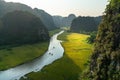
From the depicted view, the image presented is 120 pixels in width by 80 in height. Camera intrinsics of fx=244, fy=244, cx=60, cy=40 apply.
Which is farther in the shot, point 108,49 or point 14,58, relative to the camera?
point 14,58

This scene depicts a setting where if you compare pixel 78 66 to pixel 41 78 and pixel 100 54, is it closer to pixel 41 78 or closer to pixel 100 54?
pixel 41 78

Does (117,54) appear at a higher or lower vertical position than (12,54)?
higher

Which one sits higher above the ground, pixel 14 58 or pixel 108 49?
pixel 108 49

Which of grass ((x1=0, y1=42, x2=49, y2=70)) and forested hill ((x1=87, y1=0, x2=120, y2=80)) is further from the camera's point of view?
grass ((x1=0, y1=42, x2=49, y2=70))

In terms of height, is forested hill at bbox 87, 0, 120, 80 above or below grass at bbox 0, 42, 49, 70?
above

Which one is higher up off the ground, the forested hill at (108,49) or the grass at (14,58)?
the forested hill at (108,49)

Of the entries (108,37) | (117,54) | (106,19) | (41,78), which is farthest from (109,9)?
(41,78)

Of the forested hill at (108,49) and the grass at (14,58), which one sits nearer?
the forested hill at (108,49)

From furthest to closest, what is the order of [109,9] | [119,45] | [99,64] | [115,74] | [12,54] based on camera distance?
[12,54] → [109,9] → [99,64] → [119,45] → [115,74]
